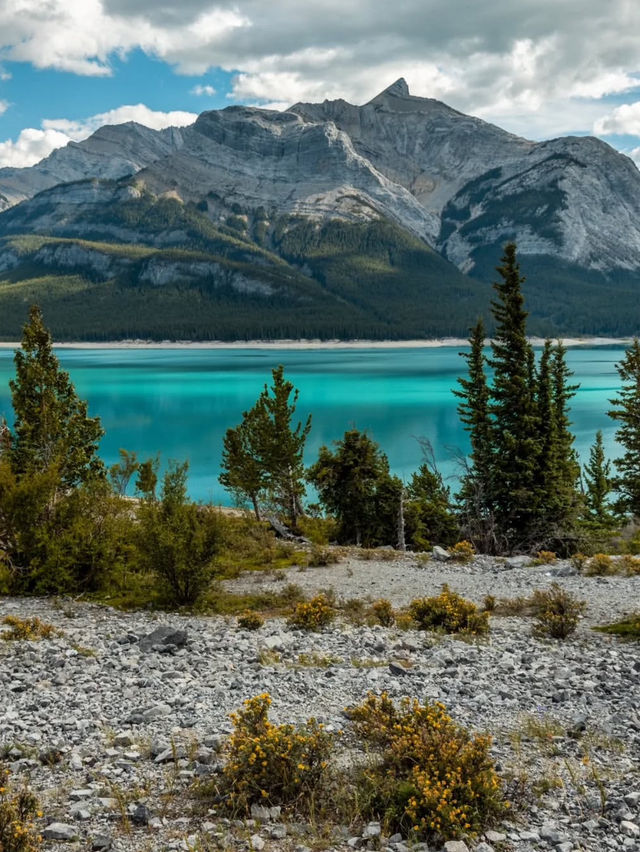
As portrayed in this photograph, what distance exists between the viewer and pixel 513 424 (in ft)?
120

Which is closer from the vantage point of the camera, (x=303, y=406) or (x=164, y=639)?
(x=164, y=639)

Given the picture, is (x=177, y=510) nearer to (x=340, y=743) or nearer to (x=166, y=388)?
(x=340, y=743)

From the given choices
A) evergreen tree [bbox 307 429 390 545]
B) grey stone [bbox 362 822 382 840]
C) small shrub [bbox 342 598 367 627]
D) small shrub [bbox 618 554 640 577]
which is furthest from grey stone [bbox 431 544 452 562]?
grey stone [bbox 362 822 382 840]

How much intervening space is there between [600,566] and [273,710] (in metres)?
15.1

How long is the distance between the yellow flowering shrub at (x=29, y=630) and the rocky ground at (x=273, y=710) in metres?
0.39

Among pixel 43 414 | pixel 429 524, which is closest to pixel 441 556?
pixel 429 524

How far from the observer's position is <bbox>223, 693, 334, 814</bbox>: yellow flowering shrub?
797 centimetres

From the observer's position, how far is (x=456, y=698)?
1080 cm

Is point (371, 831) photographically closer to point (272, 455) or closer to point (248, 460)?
point (272, 455)

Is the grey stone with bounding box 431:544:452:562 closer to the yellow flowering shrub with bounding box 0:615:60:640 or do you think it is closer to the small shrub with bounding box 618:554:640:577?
the small shrub with bounding box 618:554:640:577

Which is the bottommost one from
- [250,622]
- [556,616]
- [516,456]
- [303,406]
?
[250,622]

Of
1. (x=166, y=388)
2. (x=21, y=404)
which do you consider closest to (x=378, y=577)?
(x=21, y=404)

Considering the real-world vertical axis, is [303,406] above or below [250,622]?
above

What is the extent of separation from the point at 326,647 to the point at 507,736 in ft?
16.1
